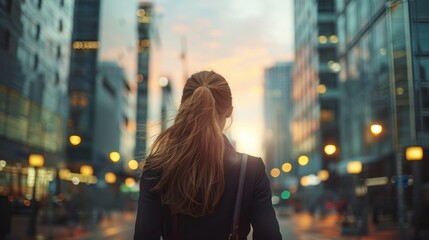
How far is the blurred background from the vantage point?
12.2 m

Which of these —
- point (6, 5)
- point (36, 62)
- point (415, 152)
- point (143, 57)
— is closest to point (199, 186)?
point (415, 152)

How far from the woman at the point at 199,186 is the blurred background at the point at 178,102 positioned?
0.23 metres

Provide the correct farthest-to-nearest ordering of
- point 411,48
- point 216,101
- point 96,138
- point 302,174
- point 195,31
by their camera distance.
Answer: point 302,174 → point 96,138 → point 195,31 → point 411,48 → point 216,101

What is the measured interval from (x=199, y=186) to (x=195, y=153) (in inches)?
6.6

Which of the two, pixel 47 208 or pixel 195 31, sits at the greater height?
pixel 195 31

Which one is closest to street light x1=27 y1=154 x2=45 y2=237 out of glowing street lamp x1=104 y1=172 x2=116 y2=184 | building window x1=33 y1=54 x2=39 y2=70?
building window x1=33 y1=54 x2=39 y2=70

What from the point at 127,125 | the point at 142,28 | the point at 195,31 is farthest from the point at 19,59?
the point at 142,28

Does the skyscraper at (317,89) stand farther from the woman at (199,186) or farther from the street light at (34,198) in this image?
the woman at (199,186)

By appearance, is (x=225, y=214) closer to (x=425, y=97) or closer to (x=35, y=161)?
(x=425, y=97)

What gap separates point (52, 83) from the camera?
A: 3247 cm

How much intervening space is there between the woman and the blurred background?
0.23 metres

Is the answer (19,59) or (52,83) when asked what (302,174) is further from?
(19,59)

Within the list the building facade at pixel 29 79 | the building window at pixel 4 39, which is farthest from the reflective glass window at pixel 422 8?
the building window at pixel 4 39

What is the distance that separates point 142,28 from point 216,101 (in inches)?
4357
